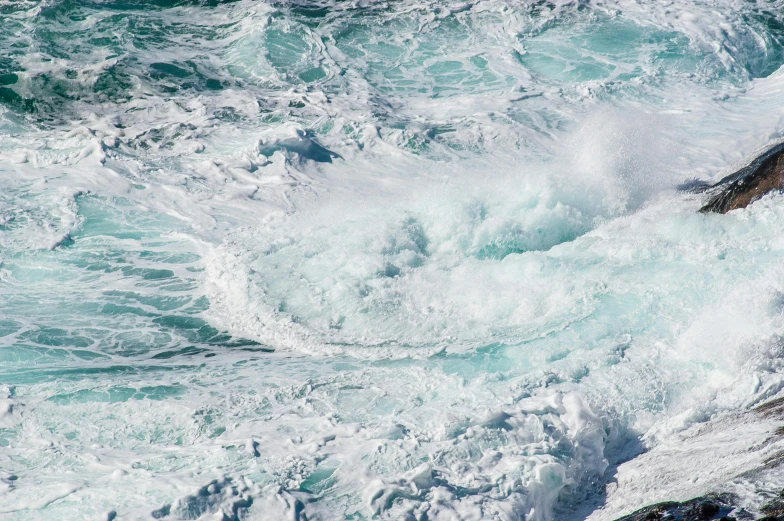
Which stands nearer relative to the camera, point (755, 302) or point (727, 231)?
point (755, 302)

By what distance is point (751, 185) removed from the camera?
39.2ft

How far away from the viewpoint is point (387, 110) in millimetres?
17625

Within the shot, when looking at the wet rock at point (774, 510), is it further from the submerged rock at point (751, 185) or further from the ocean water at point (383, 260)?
the submerged rock at point (751, 185)

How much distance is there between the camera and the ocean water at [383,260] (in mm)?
7449

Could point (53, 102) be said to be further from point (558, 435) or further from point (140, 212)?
point (558, 435)

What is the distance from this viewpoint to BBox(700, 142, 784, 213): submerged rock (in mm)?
11727

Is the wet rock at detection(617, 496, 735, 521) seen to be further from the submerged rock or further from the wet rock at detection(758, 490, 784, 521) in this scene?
the submerged rock

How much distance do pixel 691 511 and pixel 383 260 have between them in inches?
260

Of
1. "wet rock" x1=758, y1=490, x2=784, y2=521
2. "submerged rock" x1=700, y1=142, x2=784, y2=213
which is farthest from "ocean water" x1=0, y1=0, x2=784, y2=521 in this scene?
"submerged rock" x1=700, y1=142, x2=784, y2=213

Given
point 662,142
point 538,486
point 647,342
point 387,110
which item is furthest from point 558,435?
point 387,110

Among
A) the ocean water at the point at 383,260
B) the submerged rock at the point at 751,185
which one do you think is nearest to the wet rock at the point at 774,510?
the ocean water at the point at 383,260

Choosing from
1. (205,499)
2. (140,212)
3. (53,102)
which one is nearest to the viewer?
(205,499)

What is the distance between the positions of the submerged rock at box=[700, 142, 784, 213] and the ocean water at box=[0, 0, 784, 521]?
0.30 m

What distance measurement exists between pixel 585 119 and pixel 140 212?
946cm
